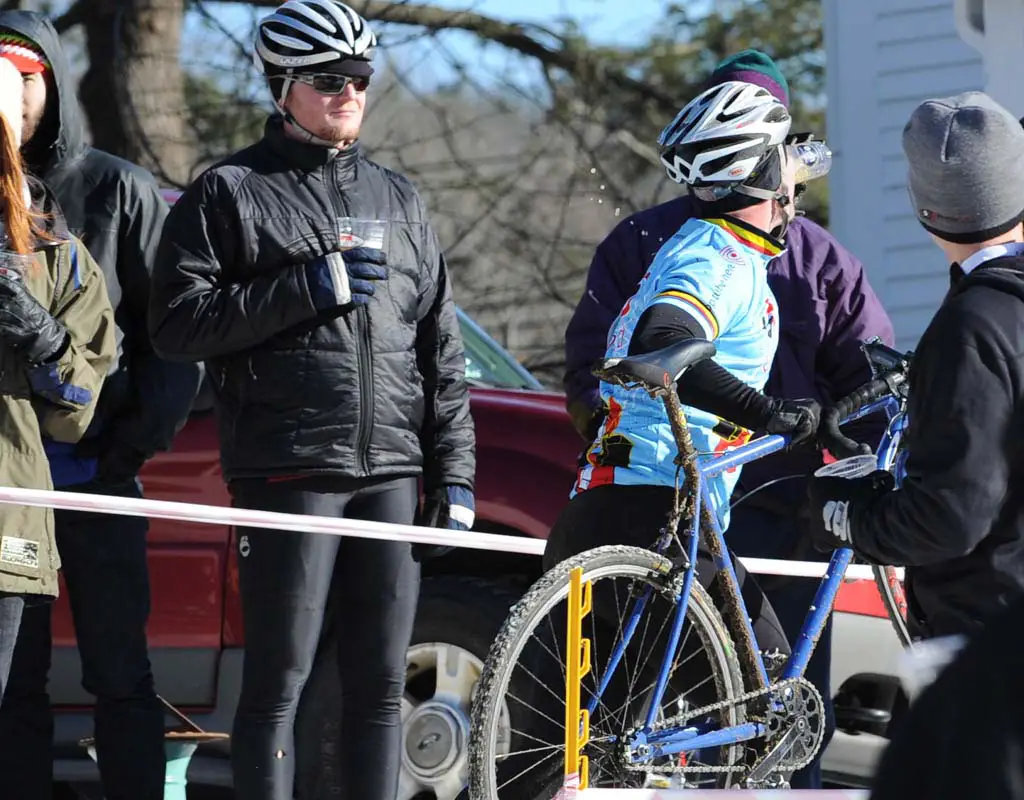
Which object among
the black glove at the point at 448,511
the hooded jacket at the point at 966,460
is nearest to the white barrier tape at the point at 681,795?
the hooded jacket at the point at 966,460

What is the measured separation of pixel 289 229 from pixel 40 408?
71 cm

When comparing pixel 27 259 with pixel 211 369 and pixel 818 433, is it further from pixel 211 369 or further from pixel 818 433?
pixel 818 433

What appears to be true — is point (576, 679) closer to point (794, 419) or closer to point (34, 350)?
point (794, 419)

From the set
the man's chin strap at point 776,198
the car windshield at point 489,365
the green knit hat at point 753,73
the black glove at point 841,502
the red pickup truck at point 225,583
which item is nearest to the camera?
the black glove at point 841,502

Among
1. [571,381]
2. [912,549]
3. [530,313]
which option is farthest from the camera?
[530,313]

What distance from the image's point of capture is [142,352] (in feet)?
15.5

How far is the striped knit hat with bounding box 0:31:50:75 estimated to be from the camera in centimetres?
446

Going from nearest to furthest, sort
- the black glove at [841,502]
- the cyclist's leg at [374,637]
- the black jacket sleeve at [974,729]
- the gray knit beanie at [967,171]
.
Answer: the black jacket sleeve at [974,729]
the gray knit beanie at [967,171]
the black glove at [841,502]
the cyclist's leg at [374,637]

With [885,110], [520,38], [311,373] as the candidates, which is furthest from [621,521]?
[520,38]

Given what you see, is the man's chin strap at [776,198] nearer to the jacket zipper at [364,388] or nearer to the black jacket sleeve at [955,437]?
the jacket zipper at [364,388]

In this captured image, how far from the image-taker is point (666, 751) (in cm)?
406

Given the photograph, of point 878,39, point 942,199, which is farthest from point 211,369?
point 878,39

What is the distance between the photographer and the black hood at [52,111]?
450 centimetres

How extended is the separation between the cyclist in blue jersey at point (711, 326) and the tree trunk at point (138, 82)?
686cm
